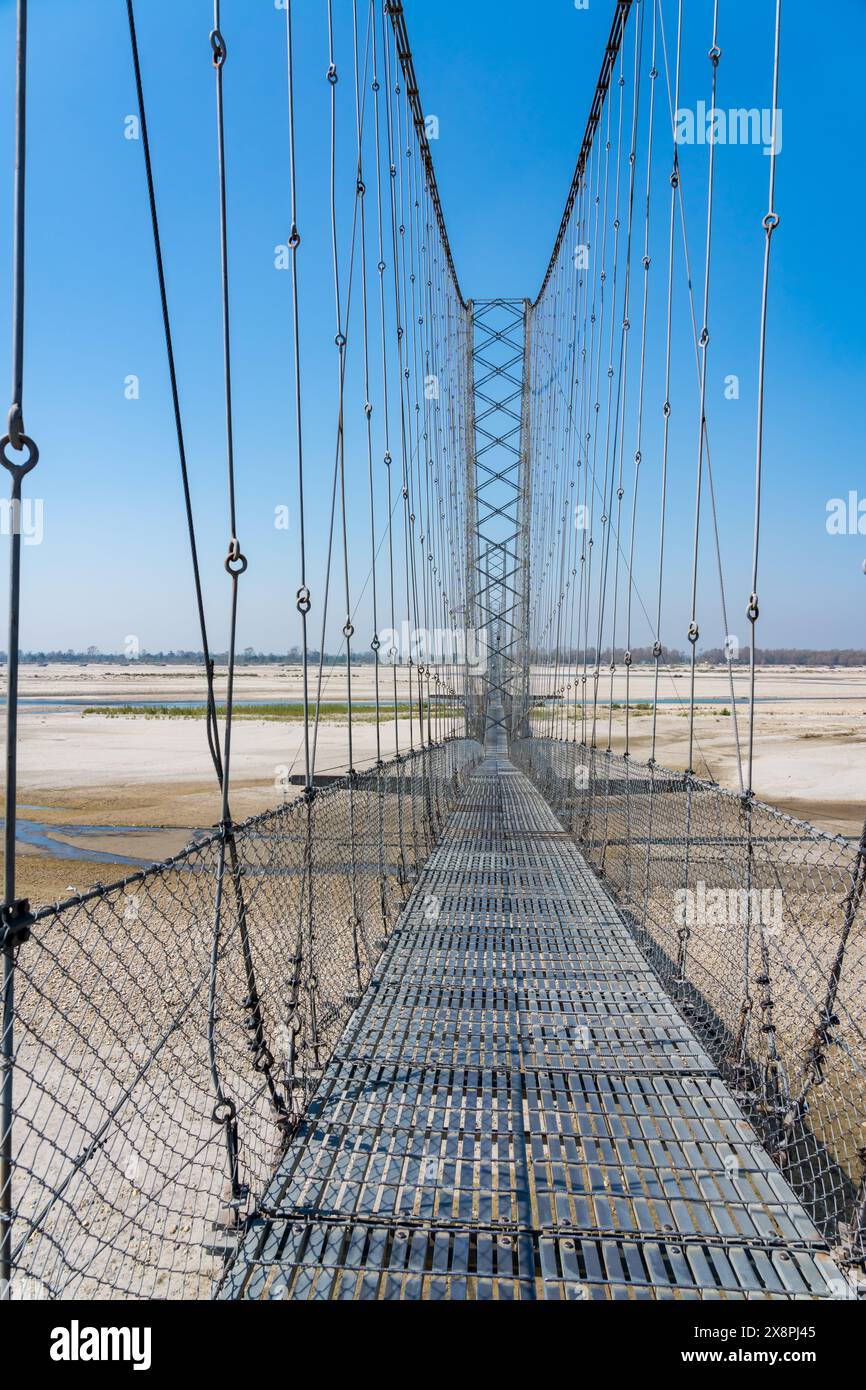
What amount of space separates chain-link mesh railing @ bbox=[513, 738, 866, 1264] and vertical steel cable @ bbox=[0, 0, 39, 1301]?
1.08m

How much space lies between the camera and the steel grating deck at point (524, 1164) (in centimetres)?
115

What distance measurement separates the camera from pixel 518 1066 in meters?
1.80

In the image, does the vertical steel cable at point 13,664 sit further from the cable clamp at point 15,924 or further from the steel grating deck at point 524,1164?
the steel grating deck at point 524,1164

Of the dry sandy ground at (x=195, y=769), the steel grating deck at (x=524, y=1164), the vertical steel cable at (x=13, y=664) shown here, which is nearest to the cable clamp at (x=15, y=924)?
the vertical steel cable at (x=13, y=664)

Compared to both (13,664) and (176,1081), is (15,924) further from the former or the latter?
(176,1081)

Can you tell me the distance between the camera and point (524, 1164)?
1422 millimetres

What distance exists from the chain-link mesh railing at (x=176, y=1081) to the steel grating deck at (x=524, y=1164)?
0.12m

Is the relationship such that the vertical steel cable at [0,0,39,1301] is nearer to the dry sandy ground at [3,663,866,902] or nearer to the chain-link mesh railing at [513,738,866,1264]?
the chain-link mesh railing at [513,738,866,1264]

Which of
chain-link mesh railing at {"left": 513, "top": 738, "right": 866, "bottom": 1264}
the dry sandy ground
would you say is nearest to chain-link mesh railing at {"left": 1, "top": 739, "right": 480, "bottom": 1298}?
chain-link mesh railing at {"left": 513, "top": 738, "right": 866, "bottom": 1264}

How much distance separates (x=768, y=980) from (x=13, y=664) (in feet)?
4.96
